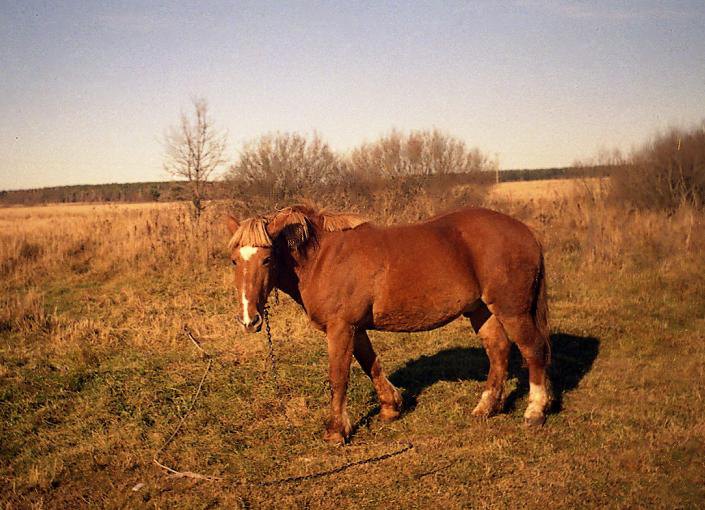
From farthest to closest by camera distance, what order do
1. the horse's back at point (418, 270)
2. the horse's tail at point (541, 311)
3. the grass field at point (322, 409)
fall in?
the horse's tail at point (541, 311) < the horse's back at point (418, 270) < the grass field at point (322, 409)

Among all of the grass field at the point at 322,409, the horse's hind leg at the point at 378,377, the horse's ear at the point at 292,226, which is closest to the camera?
the grass field at the point at 322,409

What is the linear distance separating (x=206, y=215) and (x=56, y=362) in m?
8.53

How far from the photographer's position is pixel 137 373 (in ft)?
22.1

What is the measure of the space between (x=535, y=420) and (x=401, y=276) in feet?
6.43

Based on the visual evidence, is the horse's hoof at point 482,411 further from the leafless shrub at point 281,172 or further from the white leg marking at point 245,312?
the leafless shrub at point 281,172

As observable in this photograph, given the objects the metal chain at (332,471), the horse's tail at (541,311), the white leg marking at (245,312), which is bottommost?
the metal chain at (332,471)

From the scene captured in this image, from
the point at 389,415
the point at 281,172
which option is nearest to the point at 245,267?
the point at 389,415

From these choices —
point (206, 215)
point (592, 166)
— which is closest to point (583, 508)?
point (206, 215)

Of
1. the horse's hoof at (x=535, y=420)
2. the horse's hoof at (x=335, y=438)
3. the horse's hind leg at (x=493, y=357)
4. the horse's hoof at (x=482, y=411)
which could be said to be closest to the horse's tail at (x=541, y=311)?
the horse's hind leg at (x=493, y=357)

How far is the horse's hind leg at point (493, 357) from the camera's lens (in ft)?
17.7

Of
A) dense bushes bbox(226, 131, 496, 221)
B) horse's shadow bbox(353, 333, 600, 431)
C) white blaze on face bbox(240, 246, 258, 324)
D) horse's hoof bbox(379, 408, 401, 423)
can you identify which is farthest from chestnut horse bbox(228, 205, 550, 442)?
dense bushes bbox(226, 131, 496, 221)

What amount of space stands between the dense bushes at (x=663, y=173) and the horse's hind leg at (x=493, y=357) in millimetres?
15224

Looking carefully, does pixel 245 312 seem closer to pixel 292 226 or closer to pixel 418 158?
pixel 292 226

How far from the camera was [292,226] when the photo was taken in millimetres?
4812
